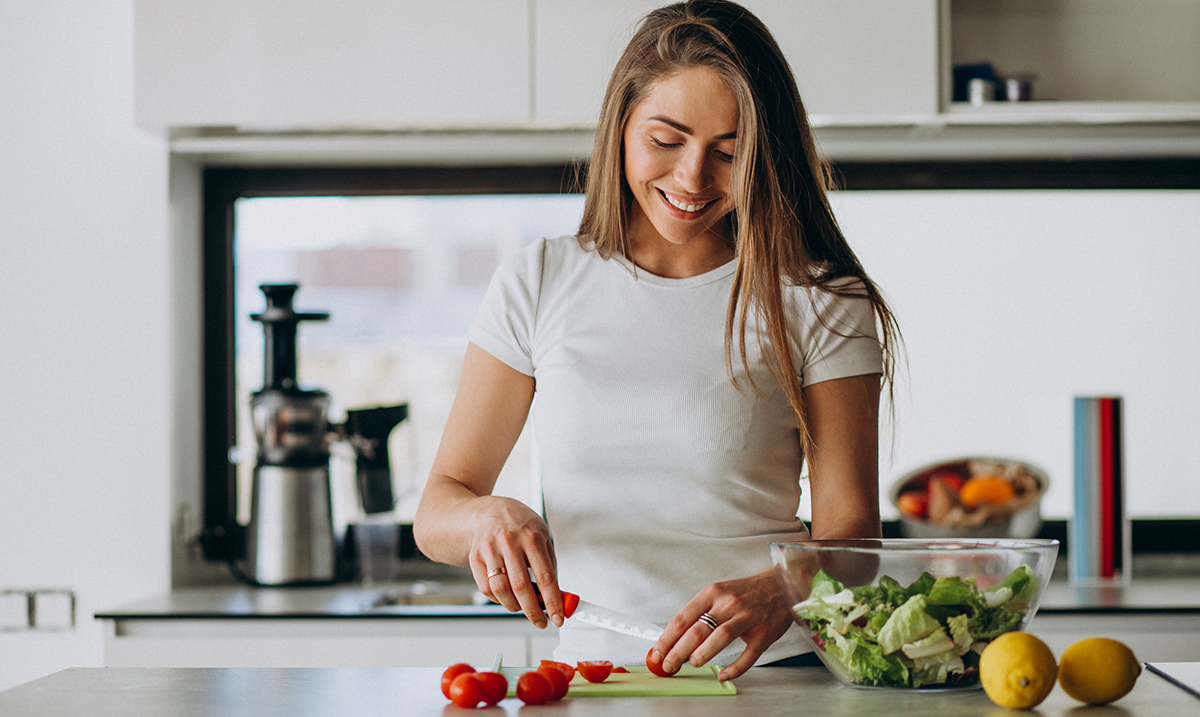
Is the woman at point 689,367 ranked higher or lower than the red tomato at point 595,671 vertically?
higher

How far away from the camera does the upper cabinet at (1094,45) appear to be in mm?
2168

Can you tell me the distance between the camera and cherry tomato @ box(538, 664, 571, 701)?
2.72ft

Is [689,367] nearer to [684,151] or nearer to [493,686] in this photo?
[684,151]

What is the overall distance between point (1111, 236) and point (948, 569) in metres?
1.71

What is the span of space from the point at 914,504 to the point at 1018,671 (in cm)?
133

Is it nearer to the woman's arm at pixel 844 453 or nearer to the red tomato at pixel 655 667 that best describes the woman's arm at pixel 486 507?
the red tomato at pixel 655 667

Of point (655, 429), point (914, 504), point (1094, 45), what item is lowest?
point (914, 504)

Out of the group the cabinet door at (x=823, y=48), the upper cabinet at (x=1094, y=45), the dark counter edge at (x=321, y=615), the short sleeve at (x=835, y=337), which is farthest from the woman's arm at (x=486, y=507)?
the upper cabinet at (x=1094, y=45)

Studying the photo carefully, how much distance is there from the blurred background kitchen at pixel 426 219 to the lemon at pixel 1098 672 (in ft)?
3.77

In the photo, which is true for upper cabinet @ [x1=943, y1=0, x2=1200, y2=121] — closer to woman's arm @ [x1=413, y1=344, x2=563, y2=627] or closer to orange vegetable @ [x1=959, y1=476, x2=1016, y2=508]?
orange vegetable @ [x1=959, y1=476, x2=1016, y2=508]

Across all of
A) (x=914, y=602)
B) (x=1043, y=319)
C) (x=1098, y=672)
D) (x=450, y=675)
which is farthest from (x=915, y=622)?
(x=1043, y=319)

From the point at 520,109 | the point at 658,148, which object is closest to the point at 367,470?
the point at 520,109

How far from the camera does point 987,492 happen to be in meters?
2.02

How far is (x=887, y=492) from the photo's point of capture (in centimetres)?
214
